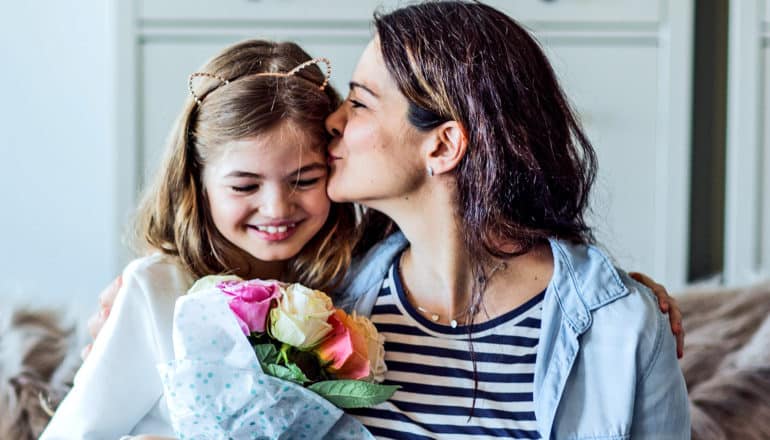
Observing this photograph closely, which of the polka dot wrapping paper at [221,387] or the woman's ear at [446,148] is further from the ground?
the woman's ear at [446,148]

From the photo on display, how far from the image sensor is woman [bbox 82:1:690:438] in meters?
1.33

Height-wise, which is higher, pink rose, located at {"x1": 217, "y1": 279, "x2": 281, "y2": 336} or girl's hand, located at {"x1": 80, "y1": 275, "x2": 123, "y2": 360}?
pink rose, located at {"x1": 217, "y1": 279, "x2": 281, "y2": 336}

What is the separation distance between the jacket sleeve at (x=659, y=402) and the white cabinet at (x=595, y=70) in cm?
74

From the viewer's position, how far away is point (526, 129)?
4.44 ft

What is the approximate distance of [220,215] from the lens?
142 cm

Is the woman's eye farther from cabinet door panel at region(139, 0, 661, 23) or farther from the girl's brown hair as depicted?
cabinet door panel at region(139, 0, 661, 23)

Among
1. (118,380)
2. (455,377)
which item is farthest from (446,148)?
(118,380)

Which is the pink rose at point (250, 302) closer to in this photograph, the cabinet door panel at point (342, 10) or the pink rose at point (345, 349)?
the pink rose at point (345, 349)

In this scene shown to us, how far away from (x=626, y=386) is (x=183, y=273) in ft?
2.08

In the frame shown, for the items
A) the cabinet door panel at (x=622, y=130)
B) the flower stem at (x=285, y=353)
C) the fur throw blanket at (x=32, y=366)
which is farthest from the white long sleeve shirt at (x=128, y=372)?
the cabinet door panel at (x=622, y=130)

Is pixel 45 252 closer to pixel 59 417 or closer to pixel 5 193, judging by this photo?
pixel 5 193


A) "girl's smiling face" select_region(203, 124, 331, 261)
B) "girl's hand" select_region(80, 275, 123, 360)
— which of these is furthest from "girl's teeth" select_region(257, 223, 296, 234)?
"girl's hand" select_region(80, 275, 123, 360)

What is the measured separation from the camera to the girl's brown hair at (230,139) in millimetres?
1402

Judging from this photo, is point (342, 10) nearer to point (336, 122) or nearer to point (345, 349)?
point (336, 122)
